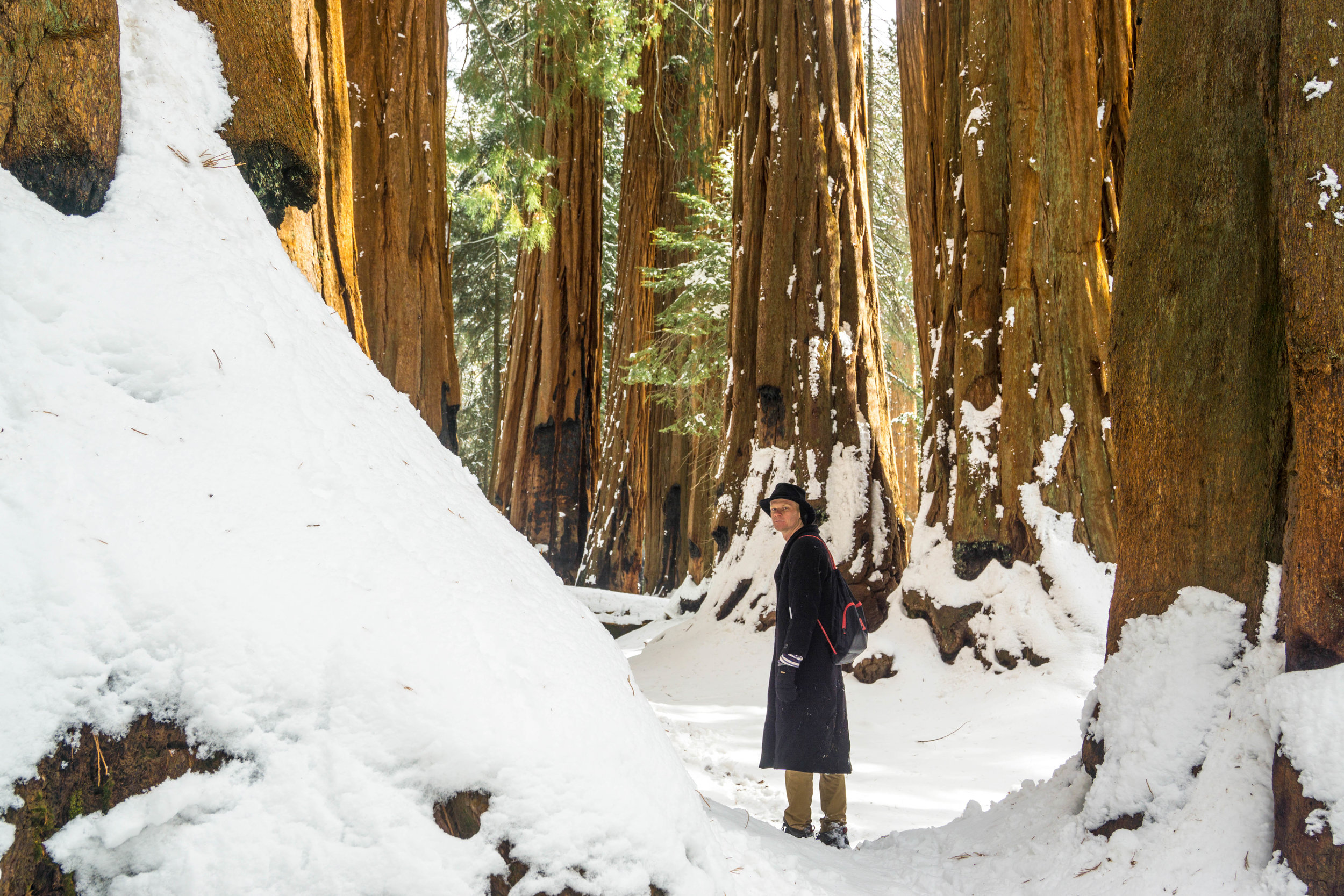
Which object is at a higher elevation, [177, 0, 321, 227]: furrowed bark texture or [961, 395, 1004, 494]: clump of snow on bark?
[177, 0, 321, 227]: furrowed bark texture

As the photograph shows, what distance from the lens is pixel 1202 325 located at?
101 inches

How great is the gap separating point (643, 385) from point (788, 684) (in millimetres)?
8975

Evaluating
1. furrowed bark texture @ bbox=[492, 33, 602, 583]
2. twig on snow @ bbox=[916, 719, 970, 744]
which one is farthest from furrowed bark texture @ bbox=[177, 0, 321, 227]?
furrowed bark texture @ bbox=[492, 33, 602, 583]

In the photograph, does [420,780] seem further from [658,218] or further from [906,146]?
[658,218]

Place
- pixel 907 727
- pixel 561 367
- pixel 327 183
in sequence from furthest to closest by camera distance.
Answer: pixel 561 367, pixel 907 727, pixel 327 183

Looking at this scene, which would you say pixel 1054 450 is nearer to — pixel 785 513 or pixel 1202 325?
pixel 785 513

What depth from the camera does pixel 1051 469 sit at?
5348 millimetres

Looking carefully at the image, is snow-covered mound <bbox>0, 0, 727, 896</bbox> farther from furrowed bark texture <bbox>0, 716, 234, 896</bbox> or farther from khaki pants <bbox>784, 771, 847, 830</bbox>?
khaki pants <bbox>784, 771, 847, 830</bbox>

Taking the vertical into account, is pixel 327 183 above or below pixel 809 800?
above

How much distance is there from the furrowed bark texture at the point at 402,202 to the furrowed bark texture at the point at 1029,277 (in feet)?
11.7

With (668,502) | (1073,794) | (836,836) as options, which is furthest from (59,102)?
(668,502)

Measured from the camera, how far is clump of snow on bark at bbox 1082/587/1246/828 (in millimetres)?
2432

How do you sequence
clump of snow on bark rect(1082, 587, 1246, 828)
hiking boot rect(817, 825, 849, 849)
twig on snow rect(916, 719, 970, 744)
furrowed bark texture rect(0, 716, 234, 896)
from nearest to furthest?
1. furrowed bark texture rect(0, 716, 234, 896)
2. clump of snow on bark rect(1082, 587, 1246, 828)
3. hiking boot rect(817, 825, 849, 849)
4. twig on snow rect(916, 719, 970, 744)

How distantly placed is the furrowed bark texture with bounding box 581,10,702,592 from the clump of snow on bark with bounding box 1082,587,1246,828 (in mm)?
9298
